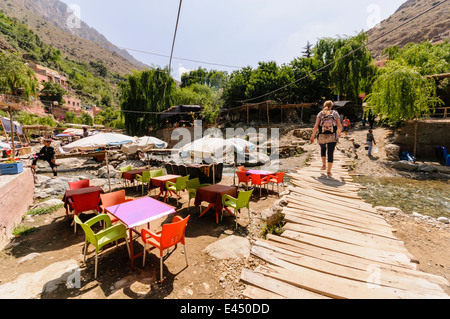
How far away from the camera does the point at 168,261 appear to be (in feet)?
12.5

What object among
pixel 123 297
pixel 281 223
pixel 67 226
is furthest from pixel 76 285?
pixel 281 223

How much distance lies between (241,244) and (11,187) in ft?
20.7

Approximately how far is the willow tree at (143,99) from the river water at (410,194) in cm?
2418

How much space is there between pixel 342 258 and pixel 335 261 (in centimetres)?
15

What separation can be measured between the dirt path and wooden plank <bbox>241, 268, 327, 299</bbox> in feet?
1.25

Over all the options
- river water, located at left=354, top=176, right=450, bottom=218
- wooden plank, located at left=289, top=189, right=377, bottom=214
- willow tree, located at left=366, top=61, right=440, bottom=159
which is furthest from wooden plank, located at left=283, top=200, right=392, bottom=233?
willow tree, located at left=366, top=61, right=440, bottom=159

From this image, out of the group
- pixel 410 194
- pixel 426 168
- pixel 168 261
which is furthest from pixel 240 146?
pixel 426 168

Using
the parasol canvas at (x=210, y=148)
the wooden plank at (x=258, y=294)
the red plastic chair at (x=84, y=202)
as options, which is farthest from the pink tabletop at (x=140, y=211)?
the parasol canvas at (x=210, y=148)

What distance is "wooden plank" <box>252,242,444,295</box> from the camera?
90.1 inches

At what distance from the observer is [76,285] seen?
10.3 feet

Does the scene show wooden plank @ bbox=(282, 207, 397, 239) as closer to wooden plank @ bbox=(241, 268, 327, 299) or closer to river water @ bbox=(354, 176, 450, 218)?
wooden plank @ bbox=(241, 268, 327, 299)

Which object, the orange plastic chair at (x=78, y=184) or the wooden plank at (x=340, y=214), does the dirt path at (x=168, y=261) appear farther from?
the wooden plank at (x=340, y=214)

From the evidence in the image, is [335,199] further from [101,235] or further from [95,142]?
[95,142]
